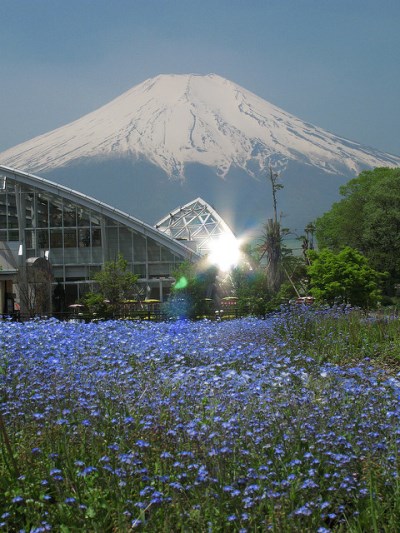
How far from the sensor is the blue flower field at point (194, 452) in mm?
5199

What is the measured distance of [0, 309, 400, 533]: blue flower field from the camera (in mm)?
5199

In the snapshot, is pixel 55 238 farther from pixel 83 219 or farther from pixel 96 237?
pixel 96 237

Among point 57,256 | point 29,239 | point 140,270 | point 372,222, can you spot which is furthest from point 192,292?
point 372,222

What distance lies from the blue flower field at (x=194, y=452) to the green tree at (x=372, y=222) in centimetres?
4262

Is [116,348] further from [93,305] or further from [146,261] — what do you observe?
[146,261]

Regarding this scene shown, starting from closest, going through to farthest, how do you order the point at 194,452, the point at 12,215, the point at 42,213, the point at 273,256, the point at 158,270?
the point at 194,452 → the point at 273,256 → the point at 158,270 → the point at 42,213 → the point at 12,215

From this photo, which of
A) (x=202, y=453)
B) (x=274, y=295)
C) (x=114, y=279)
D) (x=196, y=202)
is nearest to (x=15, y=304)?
(x=114, y=279)

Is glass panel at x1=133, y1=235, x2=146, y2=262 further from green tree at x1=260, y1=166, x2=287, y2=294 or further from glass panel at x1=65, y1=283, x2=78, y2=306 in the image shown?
green tree at x1=260, y1=166, x2=287, y2=294

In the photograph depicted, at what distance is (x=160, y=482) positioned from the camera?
5625 mm

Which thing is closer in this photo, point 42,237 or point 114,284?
point 114,284

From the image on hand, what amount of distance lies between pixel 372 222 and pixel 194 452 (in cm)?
4820

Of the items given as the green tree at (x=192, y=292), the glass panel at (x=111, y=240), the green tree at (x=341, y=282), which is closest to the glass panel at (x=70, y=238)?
the glass panel at (x=111, y=240)

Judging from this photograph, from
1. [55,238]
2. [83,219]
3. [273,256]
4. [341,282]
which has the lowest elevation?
[341,282]

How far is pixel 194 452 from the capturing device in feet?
19.5
